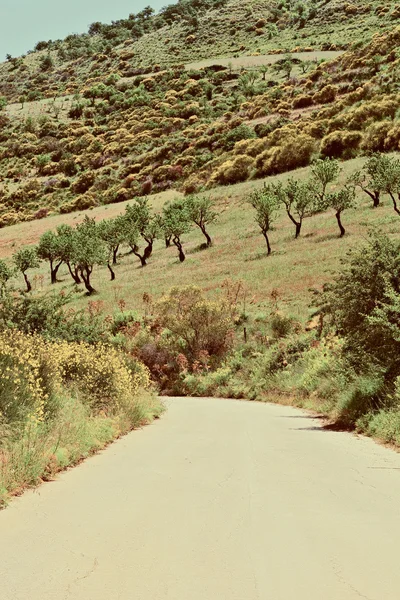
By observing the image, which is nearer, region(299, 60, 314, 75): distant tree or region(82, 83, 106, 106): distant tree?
region(299, 60, 314, 75): distant tree

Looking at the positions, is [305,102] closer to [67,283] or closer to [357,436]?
[67,283]

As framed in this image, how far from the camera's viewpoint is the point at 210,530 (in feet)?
16.7

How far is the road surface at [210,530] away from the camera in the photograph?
384 centimetres

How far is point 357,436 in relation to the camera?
12.3 m

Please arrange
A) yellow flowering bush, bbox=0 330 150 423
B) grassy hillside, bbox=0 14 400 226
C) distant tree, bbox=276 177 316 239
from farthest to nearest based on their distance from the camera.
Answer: grassy hillside, bbox=0 14 400 226
distant tree, bbox=276 177 316 239
yellow flowering bush, bbox=0 330 150 423

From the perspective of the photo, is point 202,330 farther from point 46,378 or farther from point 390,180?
point 390,180

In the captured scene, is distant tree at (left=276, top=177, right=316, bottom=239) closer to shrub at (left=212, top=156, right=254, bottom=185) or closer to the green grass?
shrub at (left=212, top=156, right=254, bottom=185)

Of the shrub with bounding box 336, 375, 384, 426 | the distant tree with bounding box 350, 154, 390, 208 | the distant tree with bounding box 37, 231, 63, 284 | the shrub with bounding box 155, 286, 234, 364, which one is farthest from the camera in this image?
the distant tree with bounding box 37, 231, 63, 284

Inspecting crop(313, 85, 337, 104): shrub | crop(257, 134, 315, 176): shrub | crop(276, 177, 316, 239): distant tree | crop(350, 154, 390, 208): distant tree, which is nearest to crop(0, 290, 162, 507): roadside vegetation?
crop(350, 154, 390, 208): distant tree

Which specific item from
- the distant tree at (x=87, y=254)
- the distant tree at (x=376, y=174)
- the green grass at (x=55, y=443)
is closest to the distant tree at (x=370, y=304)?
the green grass at (x=55, y=443)

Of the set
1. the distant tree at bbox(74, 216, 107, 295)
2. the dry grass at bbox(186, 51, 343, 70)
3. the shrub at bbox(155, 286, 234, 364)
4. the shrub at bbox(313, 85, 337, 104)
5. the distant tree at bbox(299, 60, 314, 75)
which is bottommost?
the shrub at bbox(155, 286, 234, 364)

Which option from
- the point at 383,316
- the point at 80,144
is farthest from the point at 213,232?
the point at 80,144

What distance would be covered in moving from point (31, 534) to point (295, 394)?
62.8 ft

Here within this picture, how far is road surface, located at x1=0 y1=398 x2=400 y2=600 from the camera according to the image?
3.84 metres
